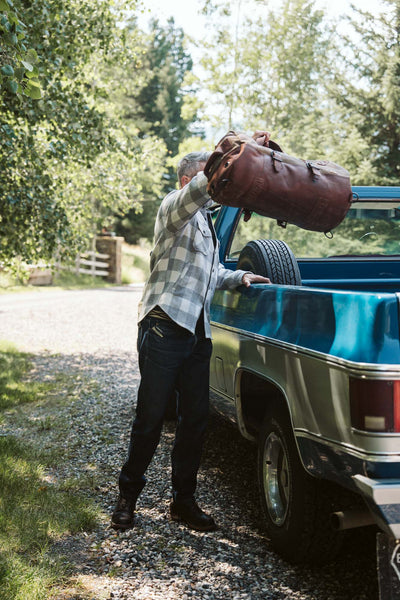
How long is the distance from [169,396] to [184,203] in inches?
40.1

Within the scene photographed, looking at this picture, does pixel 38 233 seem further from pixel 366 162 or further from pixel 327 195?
pixel 366 162

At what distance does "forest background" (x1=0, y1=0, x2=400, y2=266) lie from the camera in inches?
255

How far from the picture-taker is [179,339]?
348 cm

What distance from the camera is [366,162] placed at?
14.9 meters

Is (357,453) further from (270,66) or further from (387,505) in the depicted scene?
(270,66)

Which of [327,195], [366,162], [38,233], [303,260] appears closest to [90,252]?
[366,162]

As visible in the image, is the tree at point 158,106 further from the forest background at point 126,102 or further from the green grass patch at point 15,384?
the green grass patch at point 15,384

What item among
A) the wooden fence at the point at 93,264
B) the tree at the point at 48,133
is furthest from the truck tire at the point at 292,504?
the wooden fence at the point at 93,264

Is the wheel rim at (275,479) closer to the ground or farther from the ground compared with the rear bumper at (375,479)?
closer to the ground

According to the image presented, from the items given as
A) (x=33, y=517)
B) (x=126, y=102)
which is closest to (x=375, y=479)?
(x=33, y=517)

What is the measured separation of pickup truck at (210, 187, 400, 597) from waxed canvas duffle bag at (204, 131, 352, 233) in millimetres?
294

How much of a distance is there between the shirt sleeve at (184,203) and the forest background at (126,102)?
97 centimetres

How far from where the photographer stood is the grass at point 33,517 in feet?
9.66

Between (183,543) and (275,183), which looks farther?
(183,543)
